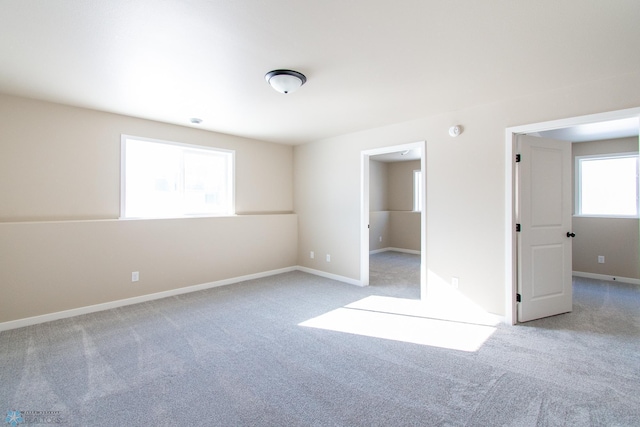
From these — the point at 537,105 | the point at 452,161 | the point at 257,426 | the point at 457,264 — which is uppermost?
the point at 537,105

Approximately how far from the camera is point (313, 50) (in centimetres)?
226

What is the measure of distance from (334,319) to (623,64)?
359 cm

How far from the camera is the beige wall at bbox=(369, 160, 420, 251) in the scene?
8.09 metres

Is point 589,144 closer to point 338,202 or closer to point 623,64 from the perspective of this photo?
point 623,64

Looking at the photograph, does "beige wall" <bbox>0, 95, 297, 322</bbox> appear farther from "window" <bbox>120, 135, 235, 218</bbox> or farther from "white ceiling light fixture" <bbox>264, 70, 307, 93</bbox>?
"white ceiling light fixture" <bbox>264, 70, 307, 93</bbox>

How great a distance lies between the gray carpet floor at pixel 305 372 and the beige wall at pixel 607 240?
2.03 meters

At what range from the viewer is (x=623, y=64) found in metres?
2.46

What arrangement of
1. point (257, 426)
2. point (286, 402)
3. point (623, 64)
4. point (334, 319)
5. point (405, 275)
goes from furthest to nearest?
point (405, 275)
point (334, 319)
point (623, 64)
point (286, 402)
point (257, 426)

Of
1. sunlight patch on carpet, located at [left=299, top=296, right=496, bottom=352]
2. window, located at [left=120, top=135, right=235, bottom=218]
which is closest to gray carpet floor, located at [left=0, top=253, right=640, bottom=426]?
sunlight patch on carpet, located at [left=299, top=296, right=496, bottom=352]

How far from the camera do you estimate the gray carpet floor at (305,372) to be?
6.05ft

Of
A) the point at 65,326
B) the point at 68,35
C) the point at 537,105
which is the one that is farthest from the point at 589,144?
the point at 65,326

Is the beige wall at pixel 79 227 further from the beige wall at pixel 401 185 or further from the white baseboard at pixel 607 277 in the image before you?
the white baseboard at pixel 607 277

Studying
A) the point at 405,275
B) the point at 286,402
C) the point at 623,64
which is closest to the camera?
the point at 286,402

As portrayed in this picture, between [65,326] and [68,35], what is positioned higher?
[68,35]
